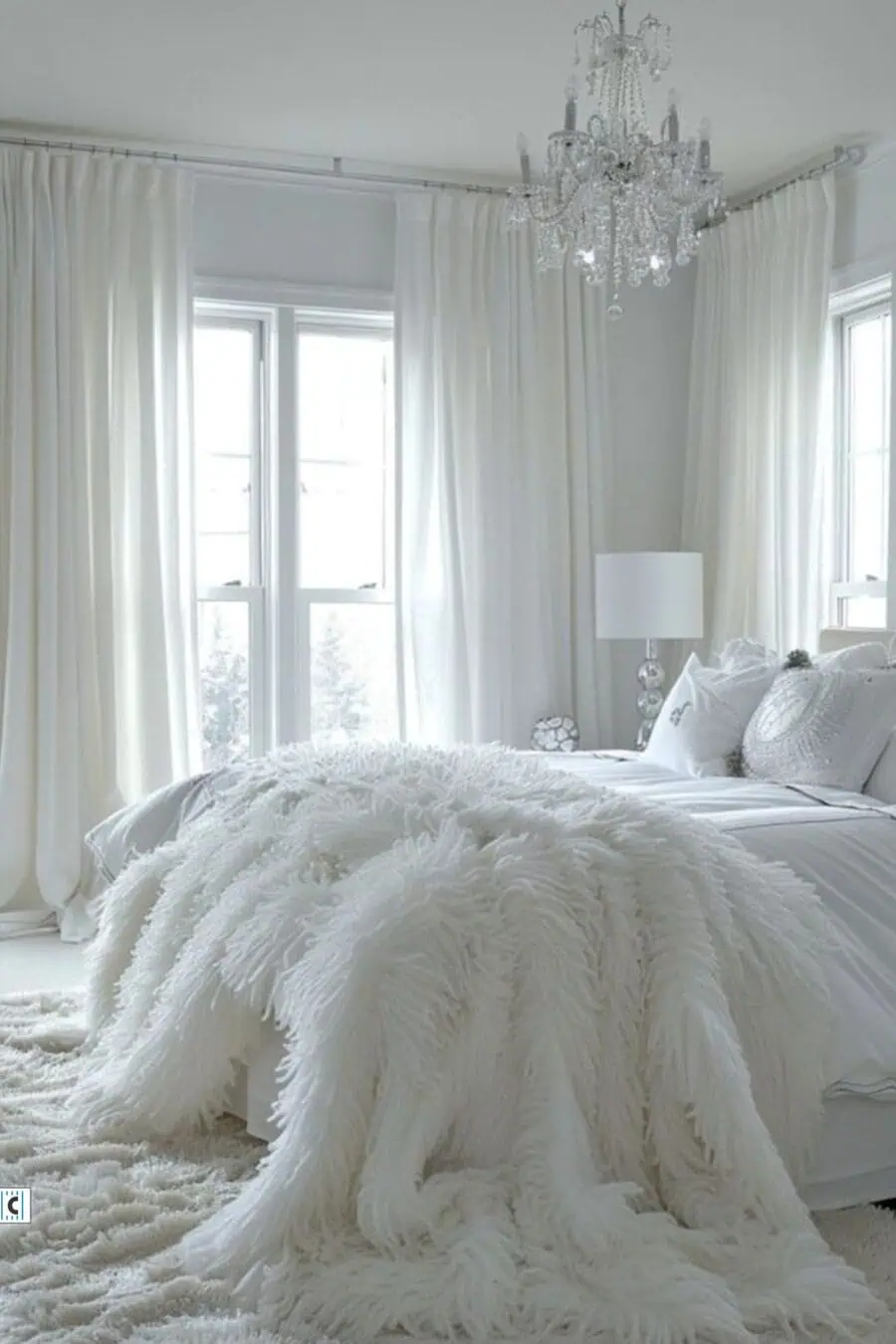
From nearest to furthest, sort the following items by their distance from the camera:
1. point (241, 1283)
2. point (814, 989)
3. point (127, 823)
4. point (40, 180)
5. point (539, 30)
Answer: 1. point (241, 1283)
2. point (814, 989)
3. point (127, 823)
4. point (539, 30)
5. point (40, 180)

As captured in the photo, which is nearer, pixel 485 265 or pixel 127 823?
pixel 127 823

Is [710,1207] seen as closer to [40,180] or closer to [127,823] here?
[127,823]

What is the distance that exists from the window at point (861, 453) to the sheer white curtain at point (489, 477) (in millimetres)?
949

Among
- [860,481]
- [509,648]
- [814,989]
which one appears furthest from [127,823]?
[860,481]

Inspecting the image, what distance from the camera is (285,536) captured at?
17.3 ft

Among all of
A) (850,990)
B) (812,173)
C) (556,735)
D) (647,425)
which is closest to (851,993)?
(850,990)

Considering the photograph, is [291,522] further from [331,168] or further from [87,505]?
[331,168]

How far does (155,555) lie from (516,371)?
4.95 ft

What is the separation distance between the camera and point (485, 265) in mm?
5367

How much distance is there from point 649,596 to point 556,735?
772mm

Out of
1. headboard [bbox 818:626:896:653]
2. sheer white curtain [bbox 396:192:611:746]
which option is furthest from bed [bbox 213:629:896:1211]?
sheer white curtain [bbox 396:192:611:746]

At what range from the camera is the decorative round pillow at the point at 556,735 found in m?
5.27

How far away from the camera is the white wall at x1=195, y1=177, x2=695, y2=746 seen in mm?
5215

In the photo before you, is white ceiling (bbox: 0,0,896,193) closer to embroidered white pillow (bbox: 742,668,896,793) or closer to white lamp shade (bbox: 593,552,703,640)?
white lamp shade (bbox: 593,552,703,640)
